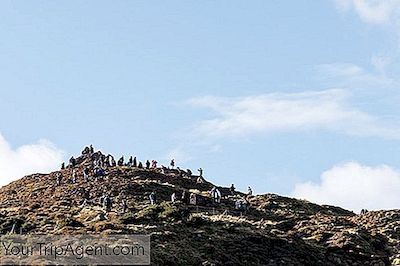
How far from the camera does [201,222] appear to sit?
58750mm

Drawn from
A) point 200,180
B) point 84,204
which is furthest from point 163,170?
point 84,204

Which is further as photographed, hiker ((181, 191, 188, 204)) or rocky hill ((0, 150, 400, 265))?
hiker ((181, 191, 188, 204))

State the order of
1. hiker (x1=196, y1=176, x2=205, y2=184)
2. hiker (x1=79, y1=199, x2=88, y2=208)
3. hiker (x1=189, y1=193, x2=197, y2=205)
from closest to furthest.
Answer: hiker (x1=79, y1=199, x2=88, y2=208), hiker (x1=189, y1=193, x2=197, y2=205), hiker (x1=196, y1=176, x2=205, y2=184)

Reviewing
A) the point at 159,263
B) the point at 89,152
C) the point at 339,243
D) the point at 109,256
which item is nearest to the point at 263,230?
the point at 339,243

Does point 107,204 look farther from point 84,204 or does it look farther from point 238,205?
point 238,205

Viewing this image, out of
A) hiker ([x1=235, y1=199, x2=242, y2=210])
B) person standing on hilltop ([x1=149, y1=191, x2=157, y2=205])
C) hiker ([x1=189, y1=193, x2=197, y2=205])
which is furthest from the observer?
hiker ([x1=235, y1=199, x2=242, y2=210])

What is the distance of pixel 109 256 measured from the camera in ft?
139

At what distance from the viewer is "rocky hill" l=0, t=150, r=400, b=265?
2055 inches

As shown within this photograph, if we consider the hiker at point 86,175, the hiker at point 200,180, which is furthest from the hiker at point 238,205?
the hiker at point 86,175

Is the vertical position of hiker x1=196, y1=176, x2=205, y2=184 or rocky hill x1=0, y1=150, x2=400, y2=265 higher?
hiker x1=196, y1=176, x2=205, y2=184

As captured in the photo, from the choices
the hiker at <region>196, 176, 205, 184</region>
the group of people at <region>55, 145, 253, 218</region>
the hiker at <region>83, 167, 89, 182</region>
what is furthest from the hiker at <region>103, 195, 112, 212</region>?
the hiker at <region>196, 176, 205, 184</region>

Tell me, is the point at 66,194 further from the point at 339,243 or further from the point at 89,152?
the point at 339,243

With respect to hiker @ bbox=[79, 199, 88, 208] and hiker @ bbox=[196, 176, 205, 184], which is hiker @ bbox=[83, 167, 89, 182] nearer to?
hiker @ bbox=[79, 199, 88, 208]

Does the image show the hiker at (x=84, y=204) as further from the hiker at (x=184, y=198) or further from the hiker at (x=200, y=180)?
the hiker at (x=200, y=180)
